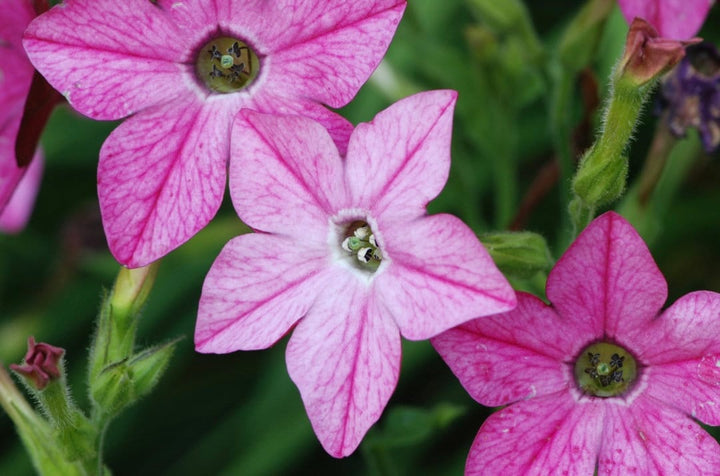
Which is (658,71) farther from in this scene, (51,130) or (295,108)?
(51,130)

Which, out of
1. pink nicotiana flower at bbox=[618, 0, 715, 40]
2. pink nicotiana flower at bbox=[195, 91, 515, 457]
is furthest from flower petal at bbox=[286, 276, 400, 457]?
pink nicotiana flower at bbox=[618, 0, 715, 40]

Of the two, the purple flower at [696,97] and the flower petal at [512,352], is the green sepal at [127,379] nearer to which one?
the flower petal at [512,352]

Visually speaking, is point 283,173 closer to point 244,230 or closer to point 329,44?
point 329,44

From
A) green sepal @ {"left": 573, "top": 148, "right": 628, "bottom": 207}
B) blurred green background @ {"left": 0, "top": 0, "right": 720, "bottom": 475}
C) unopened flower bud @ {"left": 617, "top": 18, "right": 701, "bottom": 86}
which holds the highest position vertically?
unopened flower bud @ {"left": 617, "top": 18, "right": 701, "bottom": 86}

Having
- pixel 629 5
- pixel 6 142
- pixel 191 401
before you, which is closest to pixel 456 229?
pixel 629 5

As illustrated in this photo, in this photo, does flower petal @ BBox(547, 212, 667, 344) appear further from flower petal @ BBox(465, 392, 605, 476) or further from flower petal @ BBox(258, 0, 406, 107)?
flower petal @ BBox(258, 0, 406, 107)

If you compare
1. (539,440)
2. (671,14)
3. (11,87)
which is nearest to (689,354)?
(539,440)
